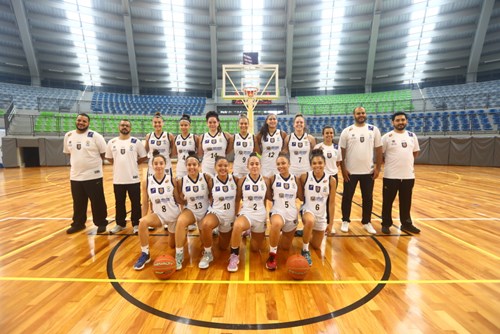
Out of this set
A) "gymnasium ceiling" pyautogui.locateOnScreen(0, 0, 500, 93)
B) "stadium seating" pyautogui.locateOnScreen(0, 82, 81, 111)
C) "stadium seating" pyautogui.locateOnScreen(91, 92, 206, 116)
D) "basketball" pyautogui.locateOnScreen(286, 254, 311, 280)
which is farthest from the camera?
"stadium seating" pyautogui.locateOnScreen(91, 92, 206, 116)

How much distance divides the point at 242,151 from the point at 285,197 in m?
1.16

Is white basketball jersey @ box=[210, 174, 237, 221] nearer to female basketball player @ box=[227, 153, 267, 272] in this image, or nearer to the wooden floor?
female basketball player @ box=[227, 153, 267, 272]

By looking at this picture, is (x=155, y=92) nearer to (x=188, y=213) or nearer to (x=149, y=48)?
(x=149, y=48)

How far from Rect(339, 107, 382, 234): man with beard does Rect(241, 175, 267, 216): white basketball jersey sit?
171 centimetres

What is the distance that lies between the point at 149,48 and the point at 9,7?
925 centimetres

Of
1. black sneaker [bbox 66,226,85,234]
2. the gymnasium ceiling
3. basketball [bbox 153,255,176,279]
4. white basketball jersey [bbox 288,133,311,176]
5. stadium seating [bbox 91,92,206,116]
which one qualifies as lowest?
black sneaker [bbox 66,226,85,234]

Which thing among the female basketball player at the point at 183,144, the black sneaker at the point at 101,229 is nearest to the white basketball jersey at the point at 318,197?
the female basketball player at the point at 183,144

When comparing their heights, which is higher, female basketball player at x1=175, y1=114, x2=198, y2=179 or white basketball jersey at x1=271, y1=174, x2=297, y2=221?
female basketball player at x1=175, y1=114, x2=198, y2=179

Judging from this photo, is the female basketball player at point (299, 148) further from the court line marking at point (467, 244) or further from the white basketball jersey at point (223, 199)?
the court line marking at point (467, 244)

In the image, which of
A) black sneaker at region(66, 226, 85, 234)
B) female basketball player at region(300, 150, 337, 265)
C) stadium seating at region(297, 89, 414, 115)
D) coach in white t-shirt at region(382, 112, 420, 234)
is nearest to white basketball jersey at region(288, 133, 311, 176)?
female basketball player at region(300, 150, 337, 265)

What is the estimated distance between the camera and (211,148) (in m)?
4.09

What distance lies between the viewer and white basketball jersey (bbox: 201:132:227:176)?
161 inches

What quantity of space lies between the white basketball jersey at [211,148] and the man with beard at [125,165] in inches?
41.4

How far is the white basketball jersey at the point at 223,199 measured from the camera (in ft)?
10.8
